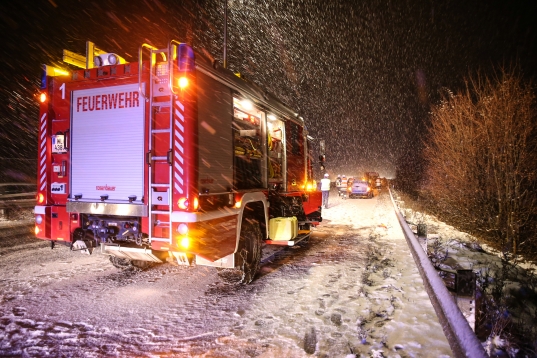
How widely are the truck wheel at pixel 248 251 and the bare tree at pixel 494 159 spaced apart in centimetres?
570

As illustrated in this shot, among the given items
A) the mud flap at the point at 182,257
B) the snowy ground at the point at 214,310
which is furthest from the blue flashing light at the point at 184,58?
the snowy ground at the point at 214,310

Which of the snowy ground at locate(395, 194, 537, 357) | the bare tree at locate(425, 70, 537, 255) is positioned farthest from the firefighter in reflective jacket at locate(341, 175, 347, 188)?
the snowy ground at locate(395, 194, 537, 357)

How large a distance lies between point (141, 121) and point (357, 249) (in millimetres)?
5517

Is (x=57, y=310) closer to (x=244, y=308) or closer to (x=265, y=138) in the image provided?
(x=244, y=308)

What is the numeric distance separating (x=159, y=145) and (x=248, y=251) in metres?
2.26

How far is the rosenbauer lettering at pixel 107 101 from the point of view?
15.1 feet

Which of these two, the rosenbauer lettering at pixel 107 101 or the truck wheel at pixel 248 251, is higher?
the rosenbauer lettering at pixel 107 101

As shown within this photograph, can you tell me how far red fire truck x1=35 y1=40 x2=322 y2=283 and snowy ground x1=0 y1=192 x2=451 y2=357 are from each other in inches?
23.8

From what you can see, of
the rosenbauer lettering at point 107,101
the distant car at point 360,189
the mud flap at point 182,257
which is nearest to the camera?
the mud flap at point 182,257

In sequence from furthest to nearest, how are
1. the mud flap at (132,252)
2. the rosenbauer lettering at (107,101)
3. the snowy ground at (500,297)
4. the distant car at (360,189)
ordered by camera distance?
the distant car at (360,189)
the rosenbauer lettering at (107,101)
the mud flap at (132,252)
the snowy ground at (500,297)

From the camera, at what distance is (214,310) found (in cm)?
432

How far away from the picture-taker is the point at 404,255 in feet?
23.6

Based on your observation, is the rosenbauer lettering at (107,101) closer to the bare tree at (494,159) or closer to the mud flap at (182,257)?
the mud flap at (182,257)

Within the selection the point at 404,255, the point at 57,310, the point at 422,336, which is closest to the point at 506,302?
the point at 422,336
